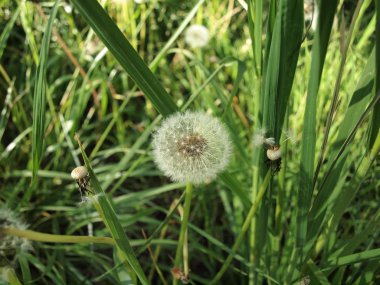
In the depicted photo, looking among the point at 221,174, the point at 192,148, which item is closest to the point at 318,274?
the point at 221,174

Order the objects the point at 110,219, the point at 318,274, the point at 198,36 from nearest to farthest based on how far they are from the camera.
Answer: the point at 110,219 < the point at 318,274 < the point at 198,36

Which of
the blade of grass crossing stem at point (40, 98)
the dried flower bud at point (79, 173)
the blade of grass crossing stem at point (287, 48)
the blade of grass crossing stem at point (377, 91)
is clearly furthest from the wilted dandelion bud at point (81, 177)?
the blade of grass crossing stem at point (377, 91)

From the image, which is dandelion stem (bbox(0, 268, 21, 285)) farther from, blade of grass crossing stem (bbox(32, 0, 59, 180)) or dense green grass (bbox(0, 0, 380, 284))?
blade of grass crossing stem (bbox(32, 0, 59, 180))

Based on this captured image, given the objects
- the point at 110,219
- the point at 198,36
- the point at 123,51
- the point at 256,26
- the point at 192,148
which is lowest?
the point at 110,219

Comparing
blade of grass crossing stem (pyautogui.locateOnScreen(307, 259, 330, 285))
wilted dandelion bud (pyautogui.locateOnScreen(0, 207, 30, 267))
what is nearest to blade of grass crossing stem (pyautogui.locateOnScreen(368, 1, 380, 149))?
blade of grass crossing stem (pyautogui.locateOnScreen(307, 259, 330, 285))

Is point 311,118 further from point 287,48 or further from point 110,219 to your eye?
point 110,219

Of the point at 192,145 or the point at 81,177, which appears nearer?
the point at 81,177

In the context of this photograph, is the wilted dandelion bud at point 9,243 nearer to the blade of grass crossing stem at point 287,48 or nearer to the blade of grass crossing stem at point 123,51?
the blade of grass crossing stem at point 123,51

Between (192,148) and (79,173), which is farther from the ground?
(192,148)
